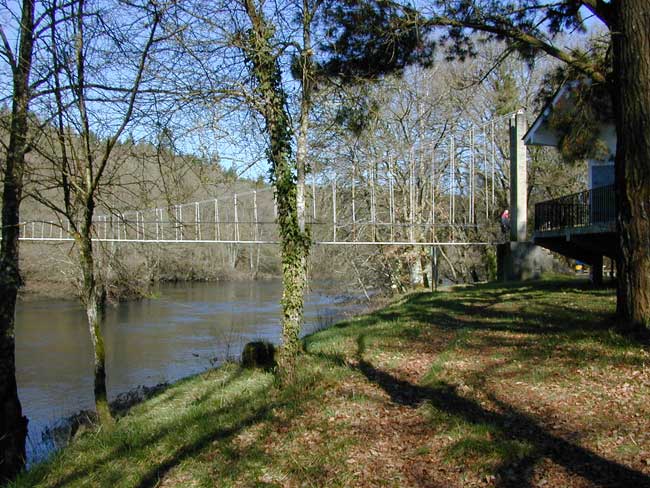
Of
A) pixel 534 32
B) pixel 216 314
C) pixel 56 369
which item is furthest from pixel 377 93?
pixel 216 314

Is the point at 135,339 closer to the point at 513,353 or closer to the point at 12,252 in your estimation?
the point at 12,252

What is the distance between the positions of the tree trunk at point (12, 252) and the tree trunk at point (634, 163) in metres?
6.56

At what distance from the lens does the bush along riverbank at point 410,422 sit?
12.8ft

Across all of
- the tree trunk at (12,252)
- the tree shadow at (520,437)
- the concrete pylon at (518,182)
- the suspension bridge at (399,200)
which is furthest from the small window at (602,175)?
the tree trunk at (12,252)

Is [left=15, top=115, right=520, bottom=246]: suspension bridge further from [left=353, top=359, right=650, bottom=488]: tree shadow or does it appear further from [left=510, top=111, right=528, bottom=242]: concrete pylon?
[left=353, top=359, right=650, bottom=488]: tree shadow

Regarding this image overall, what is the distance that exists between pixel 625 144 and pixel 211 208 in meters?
24.2

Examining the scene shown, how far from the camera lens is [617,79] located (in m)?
6.83

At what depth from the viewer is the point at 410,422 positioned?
4.75 meters

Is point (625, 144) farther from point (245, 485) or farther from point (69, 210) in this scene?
point (69, 210)

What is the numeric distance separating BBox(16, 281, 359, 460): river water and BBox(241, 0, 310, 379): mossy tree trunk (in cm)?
349

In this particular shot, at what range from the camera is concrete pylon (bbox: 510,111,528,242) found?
16.8 meters

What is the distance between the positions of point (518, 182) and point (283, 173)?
1257cm

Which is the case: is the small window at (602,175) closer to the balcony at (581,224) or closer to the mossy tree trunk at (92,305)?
the balcony at (581,224)

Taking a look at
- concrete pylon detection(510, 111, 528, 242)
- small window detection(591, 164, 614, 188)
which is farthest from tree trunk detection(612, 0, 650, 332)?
concrete pylon detection(510, 111, 528, 242)
